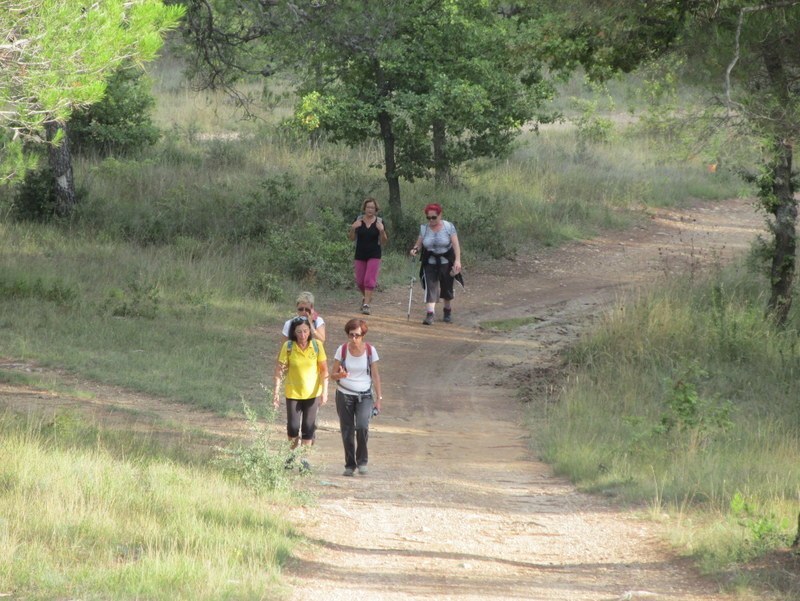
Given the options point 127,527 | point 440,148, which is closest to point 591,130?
point 440,148

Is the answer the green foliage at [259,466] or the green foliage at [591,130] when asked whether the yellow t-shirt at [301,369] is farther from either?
the green foliage at [591,130]

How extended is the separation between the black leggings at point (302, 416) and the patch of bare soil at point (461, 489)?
1.15ft

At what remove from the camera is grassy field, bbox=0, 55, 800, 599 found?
6.96m

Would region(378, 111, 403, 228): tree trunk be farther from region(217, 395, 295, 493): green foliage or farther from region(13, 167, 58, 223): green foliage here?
region(217, 395, 295, 493): green foliage

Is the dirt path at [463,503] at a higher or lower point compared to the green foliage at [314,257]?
lower

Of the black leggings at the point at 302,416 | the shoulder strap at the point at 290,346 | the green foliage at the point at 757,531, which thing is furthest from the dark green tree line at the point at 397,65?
the green foliage at the point at 757,531

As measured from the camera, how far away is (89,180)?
22.3 meters

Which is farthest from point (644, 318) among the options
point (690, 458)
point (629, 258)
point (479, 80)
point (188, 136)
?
point (188, 136)

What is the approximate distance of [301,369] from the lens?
30.2 ft

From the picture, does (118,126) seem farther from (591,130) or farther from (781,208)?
(781,208)

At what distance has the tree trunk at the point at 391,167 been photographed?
65.4 feet

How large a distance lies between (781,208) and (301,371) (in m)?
7.70

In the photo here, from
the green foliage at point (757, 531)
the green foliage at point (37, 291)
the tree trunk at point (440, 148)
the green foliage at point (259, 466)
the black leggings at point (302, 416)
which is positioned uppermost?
the tree trunk at point (440, 148)

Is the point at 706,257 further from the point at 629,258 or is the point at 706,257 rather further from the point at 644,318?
the point at 644,318
